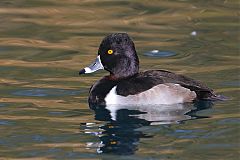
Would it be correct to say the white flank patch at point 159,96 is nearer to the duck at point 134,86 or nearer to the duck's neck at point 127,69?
the duck at point 134,86

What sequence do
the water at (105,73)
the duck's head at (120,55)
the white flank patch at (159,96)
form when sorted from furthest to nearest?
1. the duck's head at (120,55)
2. the white flank patch at (159,96)
3. the water at (105,73)

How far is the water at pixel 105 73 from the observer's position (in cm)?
851

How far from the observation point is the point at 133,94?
392 inches

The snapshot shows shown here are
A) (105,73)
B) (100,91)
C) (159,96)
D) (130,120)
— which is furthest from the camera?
(105,73)

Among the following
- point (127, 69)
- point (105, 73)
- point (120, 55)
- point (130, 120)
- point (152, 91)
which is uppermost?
point (120, 55)

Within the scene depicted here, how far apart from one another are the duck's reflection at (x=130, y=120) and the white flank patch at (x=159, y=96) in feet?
0.19

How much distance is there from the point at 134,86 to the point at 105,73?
6.42ft

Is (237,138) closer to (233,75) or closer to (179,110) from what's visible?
(179,110)

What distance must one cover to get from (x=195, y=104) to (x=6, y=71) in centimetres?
277

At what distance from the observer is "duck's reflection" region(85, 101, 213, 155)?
335 inches

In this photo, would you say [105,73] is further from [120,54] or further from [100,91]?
[100,91]

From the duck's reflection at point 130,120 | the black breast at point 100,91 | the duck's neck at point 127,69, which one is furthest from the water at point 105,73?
the duck's neck at point 127,69

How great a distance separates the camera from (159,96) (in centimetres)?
997

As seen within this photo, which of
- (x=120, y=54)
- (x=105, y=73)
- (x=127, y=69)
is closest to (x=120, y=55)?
(x=120, y=54)
